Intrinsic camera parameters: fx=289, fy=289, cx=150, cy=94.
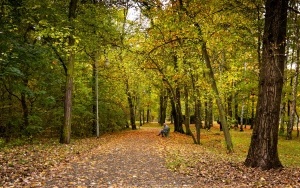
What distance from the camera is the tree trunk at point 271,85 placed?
28.2 feet

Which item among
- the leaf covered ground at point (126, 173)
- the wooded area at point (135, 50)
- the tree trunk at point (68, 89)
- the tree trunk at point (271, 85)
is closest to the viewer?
the leaf covered ground at point (126, 173)

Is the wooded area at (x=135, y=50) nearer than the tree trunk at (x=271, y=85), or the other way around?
the tree trunk at (x=271, y=85)

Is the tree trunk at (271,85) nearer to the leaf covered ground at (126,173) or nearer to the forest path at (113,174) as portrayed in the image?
the leaf covered ground at (126,173)

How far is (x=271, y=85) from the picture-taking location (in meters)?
8.67

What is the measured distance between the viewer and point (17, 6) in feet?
42.4

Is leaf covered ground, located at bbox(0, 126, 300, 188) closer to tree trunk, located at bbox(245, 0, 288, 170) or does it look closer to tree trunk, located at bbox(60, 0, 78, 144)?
tree trunk, located at bbox(245, 0, 288, 170)

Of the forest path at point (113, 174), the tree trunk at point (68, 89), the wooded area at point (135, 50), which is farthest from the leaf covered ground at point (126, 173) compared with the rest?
the tree trunk at point (68, 89)

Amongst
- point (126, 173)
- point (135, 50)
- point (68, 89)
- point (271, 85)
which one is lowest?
point (126, 173)

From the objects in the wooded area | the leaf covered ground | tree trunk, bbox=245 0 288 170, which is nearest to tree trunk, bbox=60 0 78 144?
the wooded area

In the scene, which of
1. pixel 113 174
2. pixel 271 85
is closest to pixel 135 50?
pixel 271 85

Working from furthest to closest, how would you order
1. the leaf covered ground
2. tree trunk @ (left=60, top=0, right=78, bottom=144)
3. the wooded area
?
tree trunk @ (left=60, top=0, right=78, bottom=144), the wooded area, the leaf covered ground

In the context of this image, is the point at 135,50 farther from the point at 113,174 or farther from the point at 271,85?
the point at 113,174

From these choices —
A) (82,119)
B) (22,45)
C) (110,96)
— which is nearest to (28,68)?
(22,45)

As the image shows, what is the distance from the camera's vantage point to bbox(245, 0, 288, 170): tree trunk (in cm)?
859
